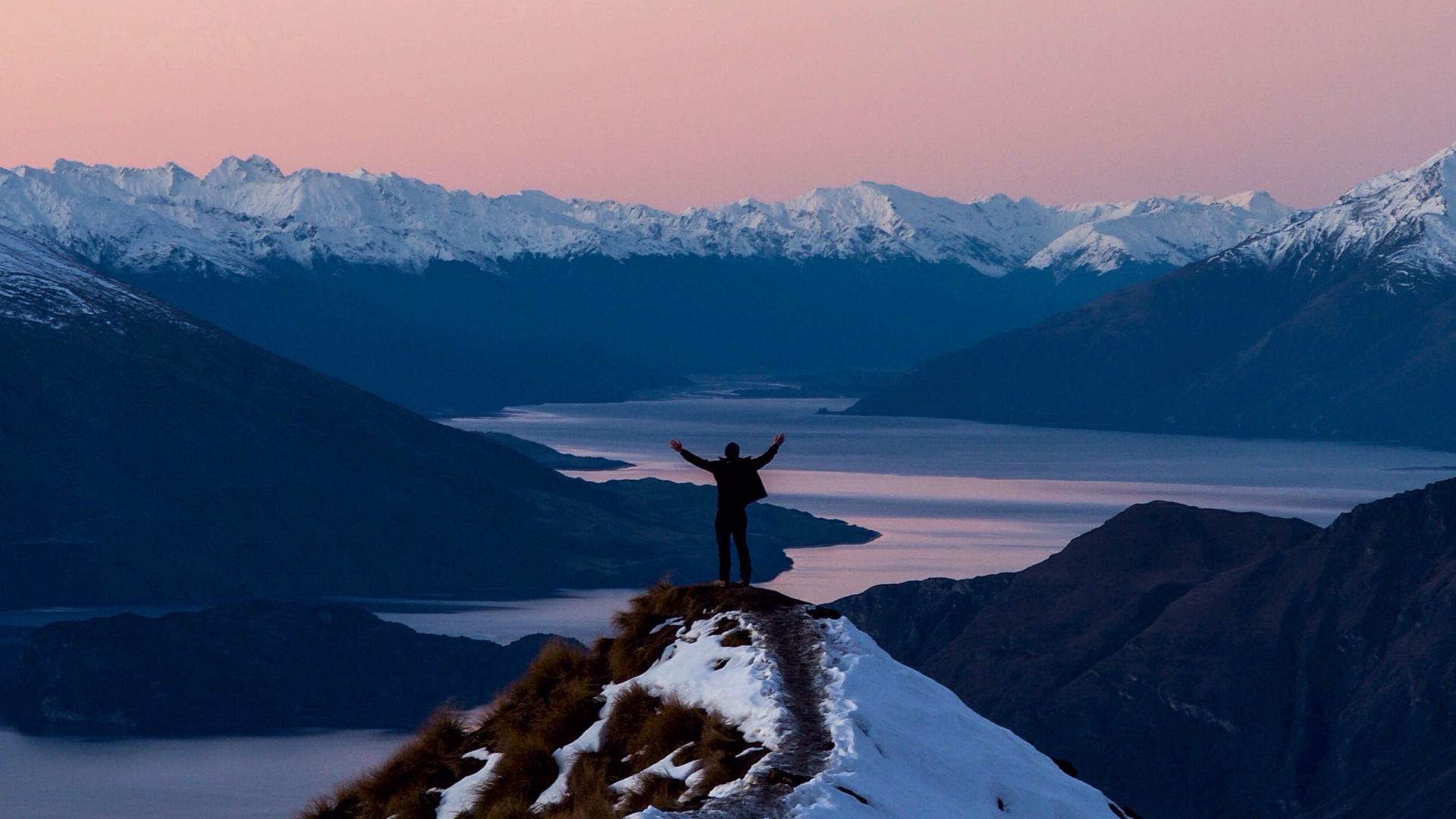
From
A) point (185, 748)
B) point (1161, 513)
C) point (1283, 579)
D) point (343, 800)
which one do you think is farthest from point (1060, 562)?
point (343, 800)

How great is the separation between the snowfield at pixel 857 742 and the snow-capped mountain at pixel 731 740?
28mm

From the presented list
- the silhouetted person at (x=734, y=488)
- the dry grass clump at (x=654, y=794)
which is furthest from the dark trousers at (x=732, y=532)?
the dry grass clump at (x=654, y=794)

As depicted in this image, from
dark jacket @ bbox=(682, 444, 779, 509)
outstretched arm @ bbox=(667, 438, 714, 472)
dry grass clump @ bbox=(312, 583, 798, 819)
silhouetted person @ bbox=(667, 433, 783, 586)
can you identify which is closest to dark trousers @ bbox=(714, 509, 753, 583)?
silhouetted person @ bbox=(667, 433, 783, 586)

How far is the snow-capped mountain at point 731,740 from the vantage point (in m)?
22.6

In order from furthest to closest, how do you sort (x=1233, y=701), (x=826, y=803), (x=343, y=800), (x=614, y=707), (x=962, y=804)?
1. (x=1233, y=701)
2. (x=343, y=800)
3. (x=614, y=707)
4. (x=962, y=804)
5. (x=826, y=803)

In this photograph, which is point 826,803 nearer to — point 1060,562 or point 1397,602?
point 1397,602

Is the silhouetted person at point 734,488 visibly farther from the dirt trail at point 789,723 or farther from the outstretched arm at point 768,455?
the dirt trail at point 789,723

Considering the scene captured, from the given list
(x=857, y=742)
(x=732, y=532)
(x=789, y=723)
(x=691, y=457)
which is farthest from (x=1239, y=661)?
(x=857, y=742)

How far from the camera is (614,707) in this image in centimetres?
2683

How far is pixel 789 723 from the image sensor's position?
78.7 feet

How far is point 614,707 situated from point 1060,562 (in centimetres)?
11426

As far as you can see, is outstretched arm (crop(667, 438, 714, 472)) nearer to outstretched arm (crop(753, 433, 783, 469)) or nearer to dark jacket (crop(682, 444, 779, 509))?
dark jacket (crop(682, 444, 779, 509))

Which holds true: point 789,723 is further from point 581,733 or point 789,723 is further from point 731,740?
point 581,733

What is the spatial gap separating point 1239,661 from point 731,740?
99.1 m
